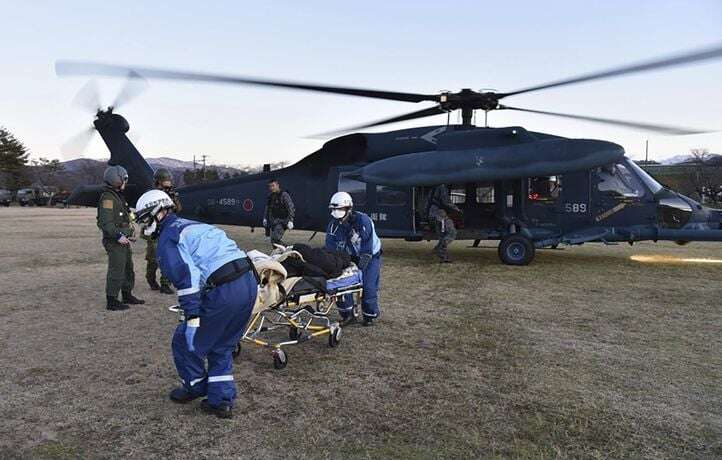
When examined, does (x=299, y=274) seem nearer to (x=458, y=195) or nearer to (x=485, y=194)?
(x=458, y=195)

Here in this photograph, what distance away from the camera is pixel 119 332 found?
5.48m

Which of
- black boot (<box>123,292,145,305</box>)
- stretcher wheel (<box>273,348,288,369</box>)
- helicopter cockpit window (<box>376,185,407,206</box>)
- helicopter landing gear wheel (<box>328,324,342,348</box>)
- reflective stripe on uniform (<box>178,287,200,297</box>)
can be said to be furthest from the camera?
helicopter cockpit window (<box>376,185,407,206</box>)

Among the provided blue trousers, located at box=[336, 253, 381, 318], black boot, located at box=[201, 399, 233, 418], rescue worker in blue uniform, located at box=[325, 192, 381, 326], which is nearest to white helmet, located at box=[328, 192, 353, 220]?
rescue worker in blue uniform, located at box=[325, 192, 381, 326]

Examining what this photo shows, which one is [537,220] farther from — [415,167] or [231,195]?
[231,195]

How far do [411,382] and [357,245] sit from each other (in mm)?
2069

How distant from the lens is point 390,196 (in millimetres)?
11305

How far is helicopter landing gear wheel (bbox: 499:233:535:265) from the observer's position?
10070 mm

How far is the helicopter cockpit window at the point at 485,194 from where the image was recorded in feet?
35.2

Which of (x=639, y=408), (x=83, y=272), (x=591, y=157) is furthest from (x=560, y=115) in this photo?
(x=83, y=272)

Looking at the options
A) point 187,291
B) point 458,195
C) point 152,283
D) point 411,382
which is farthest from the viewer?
point 458,195

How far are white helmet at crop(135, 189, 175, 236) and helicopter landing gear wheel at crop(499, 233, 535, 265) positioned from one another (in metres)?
8.07

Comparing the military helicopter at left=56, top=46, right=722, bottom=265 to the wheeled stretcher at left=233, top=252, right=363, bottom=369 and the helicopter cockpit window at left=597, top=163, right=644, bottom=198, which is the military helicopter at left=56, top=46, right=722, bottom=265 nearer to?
the helicopter cockpit window at left=597, top=163, right=644, bottom=198

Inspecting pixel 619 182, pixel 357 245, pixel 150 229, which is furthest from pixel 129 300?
pixel 619 182

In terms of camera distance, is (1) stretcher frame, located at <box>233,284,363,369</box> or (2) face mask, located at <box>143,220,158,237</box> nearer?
(2) face mask, located at <box>143,220,158,237</box>
